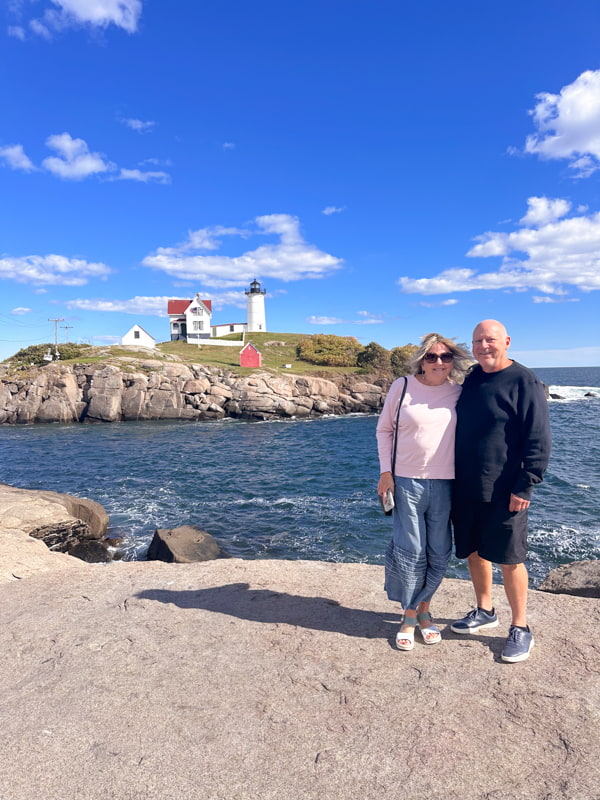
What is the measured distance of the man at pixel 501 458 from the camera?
412 centimetres

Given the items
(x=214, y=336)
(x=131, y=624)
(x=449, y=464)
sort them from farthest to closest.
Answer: (x=214, y=336) < (x=131, y=624) < (x=449, y=464)

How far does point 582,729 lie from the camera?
337 cm

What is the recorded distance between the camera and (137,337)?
233 feet

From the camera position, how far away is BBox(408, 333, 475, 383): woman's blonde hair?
4.50m

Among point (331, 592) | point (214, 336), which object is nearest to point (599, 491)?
point (331, 592)

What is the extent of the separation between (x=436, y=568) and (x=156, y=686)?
9.37ft

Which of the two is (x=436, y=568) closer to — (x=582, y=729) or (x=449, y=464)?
(x=449, y=464)

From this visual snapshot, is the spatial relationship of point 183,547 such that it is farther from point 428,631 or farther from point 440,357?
point 440,357

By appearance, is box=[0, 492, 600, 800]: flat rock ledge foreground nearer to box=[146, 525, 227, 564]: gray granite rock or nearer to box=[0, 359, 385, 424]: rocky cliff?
box=[146, 525, 227, 564]: gray granite rock

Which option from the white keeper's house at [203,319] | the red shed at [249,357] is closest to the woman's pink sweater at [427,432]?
the red shed at [249,357]

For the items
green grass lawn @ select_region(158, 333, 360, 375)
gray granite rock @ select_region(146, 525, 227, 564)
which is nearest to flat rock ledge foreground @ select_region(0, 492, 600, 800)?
gray granite rock @ select_region(146, 525, 227, 564)

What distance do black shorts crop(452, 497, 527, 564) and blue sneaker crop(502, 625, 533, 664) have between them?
68 centimetres

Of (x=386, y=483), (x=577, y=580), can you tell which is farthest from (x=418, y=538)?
(x=577, y=580)

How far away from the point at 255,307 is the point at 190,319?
→ 13727 mm
